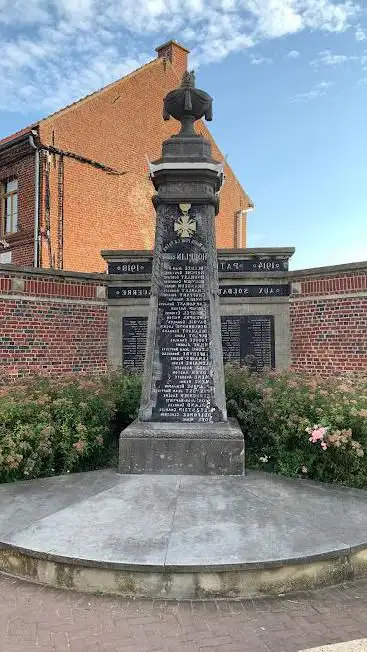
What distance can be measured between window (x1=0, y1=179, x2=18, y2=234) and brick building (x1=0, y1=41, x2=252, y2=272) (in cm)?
3

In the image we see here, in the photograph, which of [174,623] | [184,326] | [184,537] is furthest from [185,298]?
[174,623]

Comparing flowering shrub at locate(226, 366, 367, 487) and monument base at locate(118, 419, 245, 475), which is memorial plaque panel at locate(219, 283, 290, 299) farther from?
monument base at locate(118, 419, 245, 475)

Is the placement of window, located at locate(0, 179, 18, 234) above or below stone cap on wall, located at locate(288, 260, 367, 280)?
above

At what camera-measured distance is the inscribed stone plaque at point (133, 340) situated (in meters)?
10.6

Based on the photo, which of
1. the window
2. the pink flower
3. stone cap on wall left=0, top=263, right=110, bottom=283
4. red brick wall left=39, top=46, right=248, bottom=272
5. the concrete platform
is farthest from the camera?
the window

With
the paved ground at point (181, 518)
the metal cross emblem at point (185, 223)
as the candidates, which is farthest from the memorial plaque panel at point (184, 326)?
the paved ground at point (181, 518)

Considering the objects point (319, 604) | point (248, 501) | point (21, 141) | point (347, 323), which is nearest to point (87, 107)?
point (21, 141)

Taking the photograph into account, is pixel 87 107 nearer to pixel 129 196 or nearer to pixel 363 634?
pixel 129 196

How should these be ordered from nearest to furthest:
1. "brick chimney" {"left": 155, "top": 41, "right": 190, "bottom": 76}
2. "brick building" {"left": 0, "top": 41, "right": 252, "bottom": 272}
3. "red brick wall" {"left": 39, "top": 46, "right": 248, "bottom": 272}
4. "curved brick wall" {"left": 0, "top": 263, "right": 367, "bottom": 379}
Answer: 1. "curved brick wall" {"left": 0, "top": 263, "right": 367, "bottom": 379}
2. "brick building" {"left": 0, "top": 41, "right": 252, "bottom": 272}
3. "red brick wall" {"left": 39, "top": 46, "right": 248, "bottom": 272}
4. "brick chimney" {"left": 155, "top": 41, "right": 190, "bottom": 76}

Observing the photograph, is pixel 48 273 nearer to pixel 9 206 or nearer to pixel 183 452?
pixel 183 452

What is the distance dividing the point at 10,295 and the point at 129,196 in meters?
10.4

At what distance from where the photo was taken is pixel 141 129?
63.0 feet

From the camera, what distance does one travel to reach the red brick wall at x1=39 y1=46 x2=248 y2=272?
1616 centimetres

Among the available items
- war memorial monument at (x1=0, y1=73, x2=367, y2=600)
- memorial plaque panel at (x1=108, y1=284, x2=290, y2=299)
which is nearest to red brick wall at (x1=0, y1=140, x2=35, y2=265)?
memorial plaque panel at (x1=108, y1=284, x2=290, y2=299)
